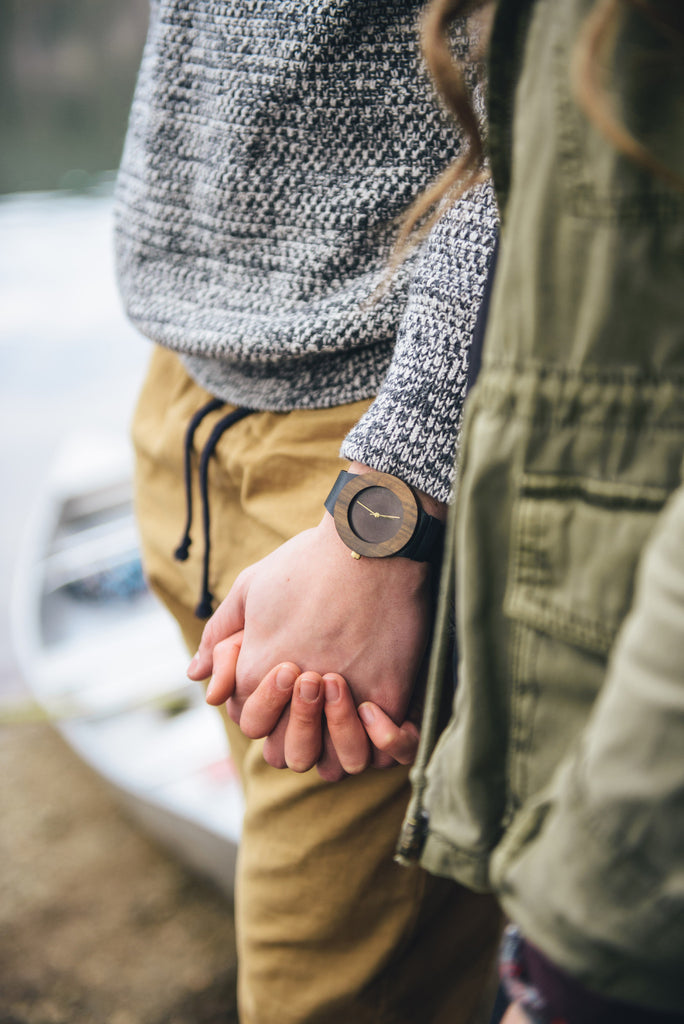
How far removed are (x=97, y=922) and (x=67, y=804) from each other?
378mm

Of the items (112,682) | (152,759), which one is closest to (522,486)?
(152,759)

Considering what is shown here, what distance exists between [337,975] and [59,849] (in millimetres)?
1204

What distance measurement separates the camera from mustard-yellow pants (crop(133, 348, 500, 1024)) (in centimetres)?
64

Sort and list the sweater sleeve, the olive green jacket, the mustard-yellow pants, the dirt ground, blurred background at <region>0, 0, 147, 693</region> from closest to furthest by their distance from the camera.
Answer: the olive green jacket → the sweater sleeve → the mustard-yellow pants → the dirt ground → blurred background at <region>0, 0, 147, 693</region>

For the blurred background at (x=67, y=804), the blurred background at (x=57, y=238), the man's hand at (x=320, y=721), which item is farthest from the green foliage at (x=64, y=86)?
the man's hand at (x=320, y=721)

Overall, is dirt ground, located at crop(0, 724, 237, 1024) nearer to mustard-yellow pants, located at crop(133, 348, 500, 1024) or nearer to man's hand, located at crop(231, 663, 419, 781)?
mustard-yellow pants, located at crop(133, 348, 500, 1024)

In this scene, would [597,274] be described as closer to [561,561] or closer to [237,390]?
[561,561]

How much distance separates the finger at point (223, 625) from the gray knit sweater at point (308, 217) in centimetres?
16

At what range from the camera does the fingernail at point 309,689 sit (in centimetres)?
52

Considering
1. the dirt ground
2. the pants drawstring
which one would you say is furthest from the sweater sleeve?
the dirt ground

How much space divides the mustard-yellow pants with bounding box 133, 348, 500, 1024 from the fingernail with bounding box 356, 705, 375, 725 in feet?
0.35

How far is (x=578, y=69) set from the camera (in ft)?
0.91

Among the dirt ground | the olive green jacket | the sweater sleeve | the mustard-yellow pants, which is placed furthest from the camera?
the dirt ground

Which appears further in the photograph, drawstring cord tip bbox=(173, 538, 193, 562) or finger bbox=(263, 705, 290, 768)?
drawstring cord tip bbox=(173, 538, 193, 562)
